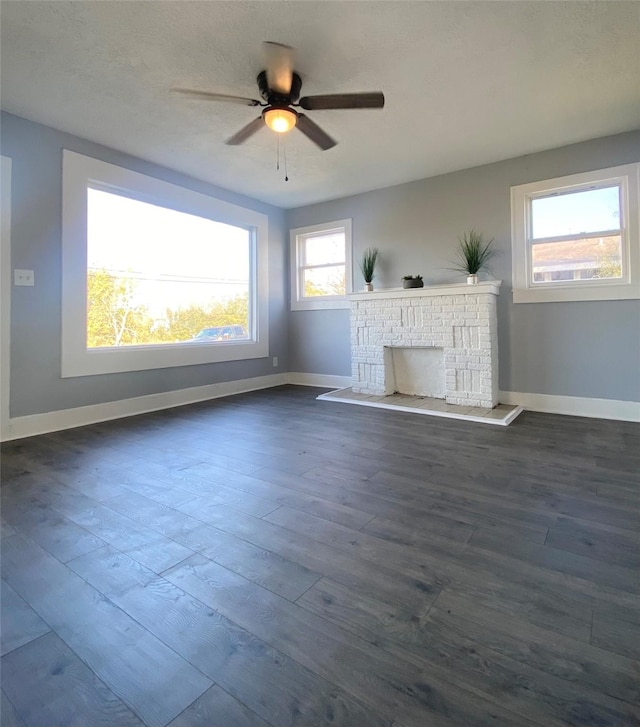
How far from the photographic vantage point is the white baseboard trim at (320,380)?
5.40 metres

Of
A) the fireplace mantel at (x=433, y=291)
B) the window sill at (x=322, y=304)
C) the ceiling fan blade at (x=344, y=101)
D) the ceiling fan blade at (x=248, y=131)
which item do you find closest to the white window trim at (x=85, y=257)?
the window sill at (x=322, y=304)

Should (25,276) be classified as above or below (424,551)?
above

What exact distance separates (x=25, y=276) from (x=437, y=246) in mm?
4220

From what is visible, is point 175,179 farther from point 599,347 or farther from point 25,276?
point 599,347

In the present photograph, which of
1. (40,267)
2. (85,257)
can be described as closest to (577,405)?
(85,257)

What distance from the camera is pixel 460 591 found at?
126cm

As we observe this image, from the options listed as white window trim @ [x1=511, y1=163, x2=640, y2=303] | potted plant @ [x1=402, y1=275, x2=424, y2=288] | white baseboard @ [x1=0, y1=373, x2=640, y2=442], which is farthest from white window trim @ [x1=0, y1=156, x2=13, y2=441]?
white window trim @ [x1=511, y1=163, x2=640, y2=303]

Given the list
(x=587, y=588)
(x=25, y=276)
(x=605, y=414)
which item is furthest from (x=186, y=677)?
(x=605, y=414)

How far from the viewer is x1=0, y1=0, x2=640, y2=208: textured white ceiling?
6.91ft

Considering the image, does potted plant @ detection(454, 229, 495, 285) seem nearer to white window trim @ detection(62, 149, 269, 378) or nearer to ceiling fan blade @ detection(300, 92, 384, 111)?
ceiling fan blade @ detection(300, 92, 384, 111)

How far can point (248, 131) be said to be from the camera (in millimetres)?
2707

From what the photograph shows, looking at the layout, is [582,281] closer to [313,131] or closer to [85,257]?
[313,131]

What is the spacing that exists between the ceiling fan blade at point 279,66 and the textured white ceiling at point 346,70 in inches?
6.8

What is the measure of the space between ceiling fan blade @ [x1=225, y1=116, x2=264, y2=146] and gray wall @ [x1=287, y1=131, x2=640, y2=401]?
250 centimetres
